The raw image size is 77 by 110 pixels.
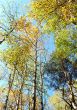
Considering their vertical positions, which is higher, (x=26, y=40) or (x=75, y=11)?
(x=26, y=40)

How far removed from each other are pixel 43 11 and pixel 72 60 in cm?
1034

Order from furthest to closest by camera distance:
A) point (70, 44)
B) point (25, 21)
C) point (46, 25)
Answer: point (25, 21), point (70, 44), point (46, 25)

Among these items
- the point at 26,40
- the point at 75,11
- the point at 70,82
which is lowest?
the point at 70,82

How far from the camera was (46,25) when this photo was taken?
50.8 ft

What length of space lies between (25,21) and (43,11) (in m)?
8.51

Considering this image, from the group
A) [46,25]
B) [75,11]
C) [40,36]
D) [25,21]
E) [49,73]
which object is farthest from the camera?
[49,73]

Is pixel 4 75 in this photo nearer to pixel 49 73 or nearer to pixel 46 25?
pixel 49 73

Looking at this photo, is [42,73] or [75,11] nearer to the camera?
[75,11]

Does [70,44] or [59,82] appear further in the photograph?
[59,82]

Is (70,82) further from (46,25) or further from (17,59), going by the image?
(46,25)

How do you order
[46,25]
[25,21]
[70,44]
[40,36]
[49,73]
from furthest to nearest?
[49,73], [40,36], [25,21], [70,44], [46,25]

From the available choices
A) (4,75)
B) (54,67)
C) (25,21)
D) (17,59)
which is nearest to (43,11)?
(25,21)

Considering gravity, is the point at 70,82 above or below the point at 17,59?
below

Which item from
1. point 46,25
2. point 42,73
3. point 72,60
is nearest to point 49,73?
point 42,73
